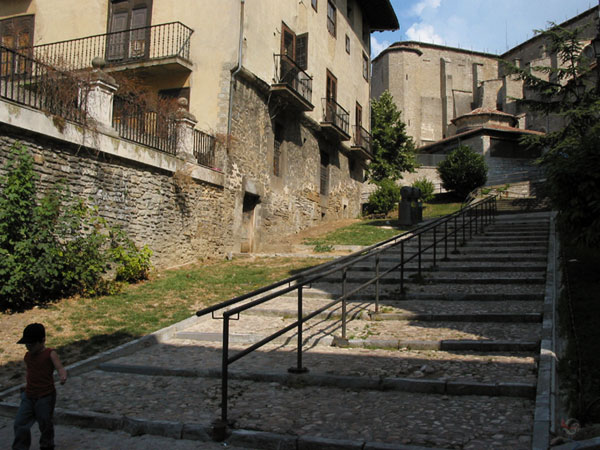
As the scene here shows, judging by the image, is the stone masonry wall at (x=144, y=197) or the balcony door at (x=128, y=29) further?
the balcony door at (x=128, y=29)

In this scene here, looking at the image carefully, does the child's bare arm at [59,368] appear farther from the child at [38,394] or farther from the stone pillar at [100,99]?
the stone pillar at [100,99]

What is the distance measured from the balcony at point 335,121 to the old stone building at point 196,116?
10 centimetres

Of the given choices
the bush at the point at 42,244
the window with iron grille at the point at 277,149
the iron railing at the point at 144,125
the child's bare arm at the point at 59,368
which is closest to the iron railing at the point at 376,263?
the child's bare arm at the point at 59,368

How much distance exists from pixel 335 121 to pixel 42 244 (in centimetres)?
1613

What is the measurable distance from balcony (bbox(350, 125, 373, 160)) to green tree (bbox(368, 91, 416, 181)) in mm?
4037

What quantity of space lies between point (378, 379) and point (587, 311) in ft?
9.28

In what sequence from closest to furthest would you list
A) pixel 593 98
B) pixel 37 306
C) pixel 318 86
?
pixel 37 306 < pixel 593 98 < pixel 318 86

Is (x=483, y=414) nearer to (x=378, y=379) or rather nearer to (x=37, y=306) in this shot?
(x=378, y=379)

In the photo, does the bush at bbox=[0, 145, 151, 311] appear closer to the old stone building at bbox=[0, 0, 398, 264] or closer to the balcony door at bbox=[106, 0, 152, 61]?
the old stone building at bbox=[0, 0, 398, 264]

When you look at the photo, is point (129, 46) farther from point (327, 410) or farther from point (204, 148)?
point (327, 410)

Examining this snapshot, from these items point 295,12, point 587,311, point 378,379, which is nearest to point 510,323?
point 587,311

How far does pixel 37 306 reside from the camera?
8.03 meters

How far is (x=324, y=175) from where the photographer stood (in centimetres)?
2233

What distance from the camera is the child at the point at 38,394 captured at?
349cm
